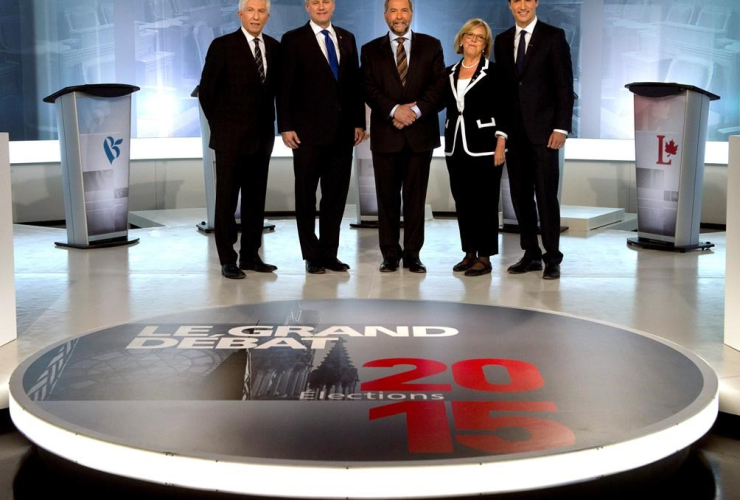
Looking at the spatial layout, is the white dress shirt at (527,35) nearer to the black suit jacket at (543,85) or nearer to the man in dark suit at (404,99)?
the black suit jacket at (543,85)

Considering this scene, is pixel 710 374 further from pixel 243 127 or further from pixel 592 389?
pixel 243 127

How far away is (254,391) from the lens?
2.85 metres

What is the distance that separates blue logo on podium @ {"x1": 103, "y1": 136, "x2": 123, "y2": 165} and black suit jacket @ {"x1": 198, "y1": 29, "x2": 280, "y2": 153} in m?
1.45

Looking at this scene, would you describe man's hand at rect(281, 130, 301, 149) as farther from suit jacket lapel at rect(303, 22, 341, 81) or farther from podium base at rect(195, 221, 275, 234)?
podium base at rect(195, 221, 275, 234)

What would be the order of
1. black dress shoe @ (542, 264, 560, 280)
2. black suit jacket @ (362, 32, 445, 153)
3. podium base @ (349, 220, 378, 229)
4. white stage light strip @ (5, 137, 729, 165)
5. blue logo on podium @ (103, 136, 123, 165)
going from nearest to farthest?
black suit jacket @ (362, 32, 445, 153), black dress shoe @ (542, 264, 560, 280), blue logo on podium @ (103, 136, 123, 165), podium base @ (349, 220, 378, 229), white stage light strip @ (5, 137, 729, 165)

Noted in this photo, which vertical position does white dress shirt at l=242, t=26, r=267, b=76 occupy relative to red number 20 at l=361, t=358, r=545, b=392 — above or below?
above

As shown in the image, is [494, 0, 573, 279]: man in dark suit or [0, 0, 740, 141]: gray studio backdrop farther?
[0, 0, 740, 141]: gray studio backdrop

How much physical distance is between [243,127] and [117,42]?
171 inches

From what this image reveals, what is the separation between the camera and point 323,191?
201 inches

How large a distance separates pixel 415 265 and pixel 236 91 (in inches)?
53.3

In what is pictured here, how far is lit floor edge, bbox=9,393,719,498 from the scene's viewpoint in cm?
223

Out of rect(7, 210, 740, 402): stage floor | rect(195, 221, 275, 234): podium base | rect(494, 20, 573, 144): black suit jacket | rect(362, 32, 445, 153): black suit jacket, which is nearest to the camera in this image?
rect(7, 210, 740, 402): stage floor

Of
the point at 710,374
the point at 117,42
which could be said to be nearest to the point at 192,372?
the point at 710,374

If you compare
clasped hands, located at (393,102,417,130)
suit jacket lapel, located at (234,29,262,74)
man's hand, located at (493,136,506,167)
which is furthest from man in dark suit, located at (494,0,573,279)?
suit jacket lapel, located at (234,29,262,74)
